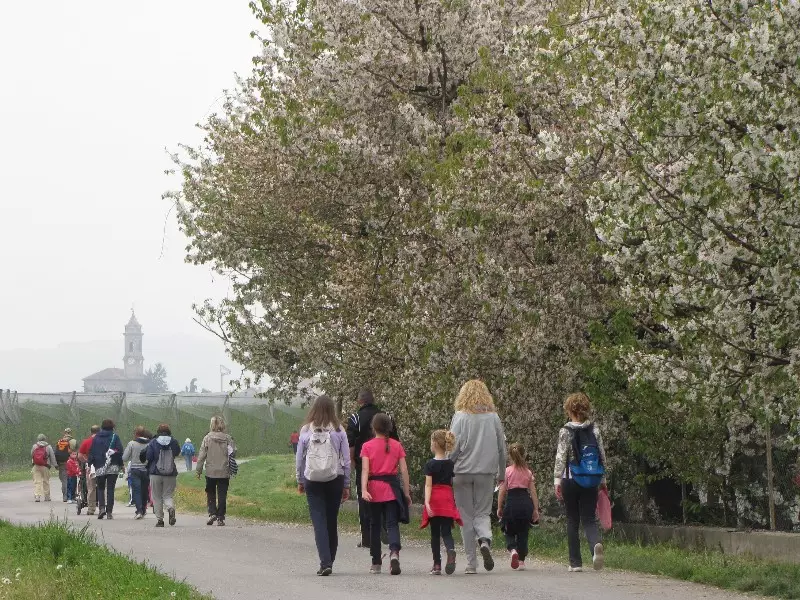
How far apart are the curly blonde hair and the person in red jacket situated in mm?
19923

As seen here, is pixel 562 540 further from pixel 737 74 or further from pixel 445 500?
pixel 737 74

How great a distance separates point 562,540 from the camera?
19.0 meters

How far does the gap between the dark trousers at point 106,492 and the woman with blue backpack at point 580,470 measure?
13928 millimetres

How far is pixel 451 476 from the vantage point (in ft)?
47.5

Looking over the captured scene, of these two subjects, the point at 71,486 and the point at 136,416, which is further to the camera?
the point at 136,416

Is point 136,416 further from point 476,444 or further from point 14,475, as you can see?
point 476,444

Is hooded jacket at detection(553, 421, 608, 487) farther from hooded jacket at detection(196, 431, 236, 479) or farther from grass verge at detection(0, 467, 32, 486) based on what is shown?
grass verge at detection(0, 467, 32, 486)

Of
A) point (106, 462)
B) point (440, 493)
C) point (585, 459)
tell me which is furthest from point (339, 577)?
point (106, 462)

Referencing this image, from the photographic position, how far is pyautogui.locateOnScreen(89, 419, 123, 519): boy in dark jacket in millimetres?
26172

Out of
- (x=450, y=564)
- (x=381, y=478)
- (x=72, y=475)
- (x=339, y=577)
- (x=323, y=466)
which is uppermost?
(x=323, y=466)

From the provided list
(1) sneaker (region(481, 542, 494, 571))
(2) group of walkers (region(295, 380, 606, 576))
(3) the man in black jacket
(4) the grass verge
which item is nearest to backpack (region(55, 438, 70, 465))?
(4) the grass verge

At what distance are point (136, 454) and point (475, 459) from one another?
1307cm

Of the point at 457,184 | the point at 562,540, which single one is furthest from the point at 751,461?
the point at 457,184

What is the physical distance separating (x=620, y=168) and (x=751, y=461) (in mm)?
3991
